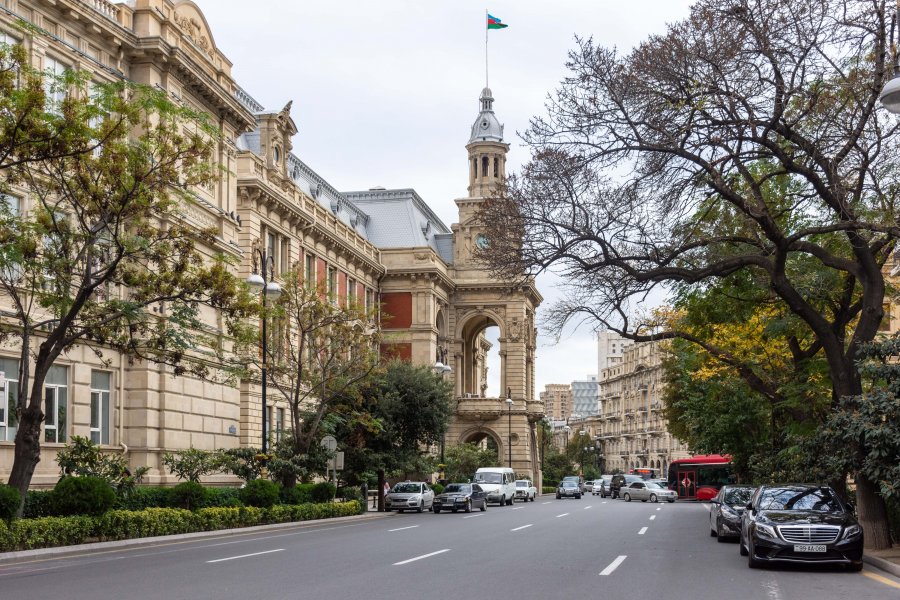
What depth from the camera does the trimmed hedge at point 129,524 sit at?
20.6m

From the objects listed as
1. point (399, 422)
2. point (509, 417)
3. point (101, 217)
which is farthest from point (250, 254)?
point (509, 417)

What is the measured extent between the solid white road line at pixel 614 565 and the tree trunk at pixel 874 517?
472 centimetres

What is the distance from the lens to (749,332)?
31.2 m

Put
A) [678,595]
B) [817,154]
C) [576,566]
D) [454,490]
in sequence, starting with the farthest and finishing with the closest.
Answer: [454,490] → [817,154] → [576,566] → [678,595]

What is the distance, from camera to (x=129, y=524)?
79.6 ft

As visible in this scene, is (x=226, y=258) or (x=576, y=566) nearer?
(x=576, y=566)

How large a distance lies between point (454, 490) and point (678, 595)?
120 feet

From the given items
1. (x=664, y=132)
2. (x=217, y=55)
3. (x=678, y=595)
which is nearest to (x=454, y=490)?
(x=217, y=55)

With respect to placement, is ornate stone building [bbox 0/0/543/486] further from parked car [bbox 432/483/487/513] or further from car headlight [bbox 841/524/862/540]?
car headlight [bbox 841/524/862/540]

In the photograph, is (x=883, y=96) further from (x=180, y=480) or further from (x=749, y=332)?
(x=180, y=480)

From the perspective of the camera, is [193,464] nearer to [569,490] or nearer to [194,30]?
[194,30]

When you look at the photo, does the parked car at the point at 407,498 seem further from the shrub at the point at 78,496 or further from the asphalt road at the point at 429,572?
the shrub at the point at 78,496

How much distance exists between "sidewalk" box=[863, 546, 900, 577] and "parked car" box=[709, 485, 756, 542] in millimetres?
4480

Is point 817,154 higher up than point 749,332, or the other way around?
point 817,154
